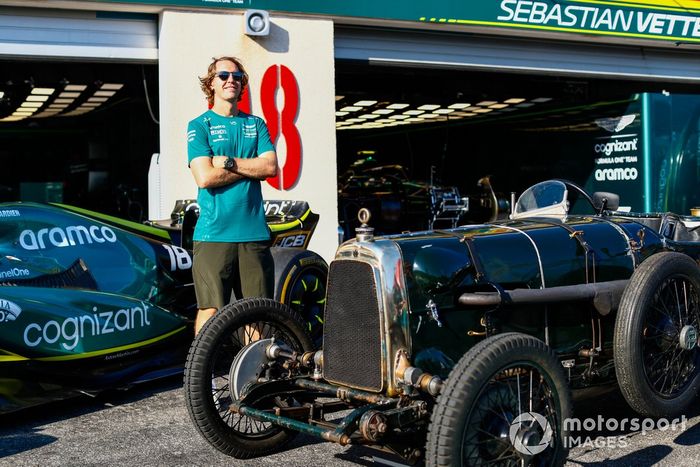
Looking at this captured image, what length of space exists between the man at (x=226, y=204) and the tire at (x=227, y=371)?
51 cm

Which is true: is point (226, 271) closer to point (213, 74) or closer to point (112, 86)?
point (213, 74)

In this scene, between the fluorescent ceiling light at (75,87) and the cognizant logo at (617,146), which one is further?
the fluorescent ceiling light at (75,87)

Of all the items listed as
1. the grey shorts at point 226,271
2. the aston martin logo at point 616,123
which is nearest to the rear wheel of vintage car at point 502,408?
the grey shorts at point 226,271

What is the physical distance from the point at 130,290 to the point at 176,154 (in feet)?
11.4

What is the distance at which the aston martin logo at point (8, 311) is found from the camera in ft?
16.5

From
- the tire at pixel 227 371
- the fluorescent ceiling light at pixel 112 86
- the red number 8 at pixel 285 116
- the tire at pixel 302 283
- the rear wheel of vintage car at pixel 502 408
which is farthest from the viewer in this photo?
the fluorescent ceiling light at pixel 112 86

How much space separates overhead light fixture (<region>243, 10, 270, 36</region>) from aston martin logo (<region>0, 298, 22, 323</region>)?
5069 millimetres

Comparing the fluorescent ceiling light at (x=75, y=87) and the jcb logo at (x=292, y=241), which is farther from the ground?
the fluorescent ceiling light at (x=75, y=87)

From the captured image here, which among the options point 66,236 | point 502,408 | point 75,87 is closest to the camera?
point 502,408

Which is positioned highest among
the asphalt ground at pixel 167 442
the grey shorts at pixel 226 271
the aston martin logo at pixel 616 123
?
the aston martin logo at pixel 616 123

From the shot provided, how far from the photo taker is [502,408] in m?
3.54

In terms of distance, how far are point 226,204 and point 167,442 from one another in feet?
4.42

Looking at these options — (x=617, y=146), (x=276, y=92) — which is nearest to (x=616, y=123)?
(x=617, y=146)

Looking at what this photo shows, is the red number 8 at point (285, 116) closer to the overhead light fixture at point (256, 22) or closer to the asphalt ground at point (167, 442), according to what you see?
the overhead light fixture at point (256, 22)
